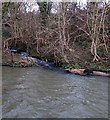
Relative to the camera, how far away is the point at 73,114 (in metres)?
6.01

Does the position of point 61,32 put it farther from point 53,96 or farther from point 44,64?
point 53,96

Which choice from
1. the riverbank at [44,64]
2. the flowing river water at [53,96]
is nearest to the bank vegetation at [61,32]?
the riverbank at [44,64]

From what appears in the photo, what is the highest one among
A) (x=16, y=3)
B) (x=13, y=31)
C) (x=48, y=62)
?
(x=16, y=3)

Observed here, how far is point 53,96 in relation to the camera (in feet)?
24.8

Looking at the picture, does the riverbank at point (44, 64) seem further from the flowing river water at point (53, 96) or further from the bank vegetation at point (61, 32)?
the flowing river water at point (53, 96)

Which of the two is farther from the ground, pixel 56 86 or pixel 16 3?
pixel 16 3

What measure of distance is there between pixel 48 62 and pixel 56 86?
19.7 feet

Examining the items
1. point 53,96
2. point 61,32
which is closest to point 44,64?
point 61,32

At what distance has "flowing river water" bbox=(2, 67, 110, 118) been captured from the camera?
6.04 m

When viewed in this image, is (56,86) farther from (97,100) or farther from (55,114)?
(55,114)

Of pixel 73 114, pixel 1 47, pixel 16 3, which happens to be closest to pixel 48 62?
pixel 1 47

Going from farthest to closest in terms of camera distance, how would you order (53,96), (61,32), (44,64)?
(61,32)
(44,64)
(53,96)

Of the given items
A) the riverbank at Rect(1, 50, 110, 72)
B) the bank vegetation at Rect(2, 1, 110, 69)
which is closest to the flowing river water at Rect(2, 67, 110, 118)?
the riverbank at Rect(1, 50, 110, 72)

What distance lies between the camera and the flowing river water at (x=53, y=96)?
6.04 m
